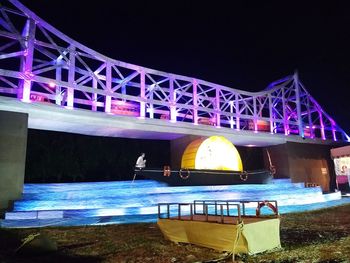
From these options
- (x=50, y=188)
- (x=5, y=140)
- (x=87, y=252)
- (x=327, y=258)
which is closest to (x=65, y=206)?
(x=50, y=188)

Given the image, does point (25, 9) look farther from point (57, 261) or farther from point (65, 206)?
point (57, 261)

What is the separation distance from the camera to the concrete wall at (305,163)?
28125 mm

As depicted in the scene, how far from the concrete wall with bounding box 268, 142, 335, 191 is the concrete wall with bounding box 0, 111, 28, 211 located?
72.6 feet

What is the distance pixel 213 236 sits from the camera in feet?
24.5

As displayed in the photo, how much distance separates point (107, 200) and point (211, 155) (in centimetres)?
809

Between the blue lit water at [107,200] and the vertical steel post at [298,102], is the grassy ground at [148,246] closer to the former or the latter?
the blue lit water at [107,200]

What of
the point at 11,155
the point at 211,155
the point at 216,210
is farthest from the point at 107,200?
the point at 211,155

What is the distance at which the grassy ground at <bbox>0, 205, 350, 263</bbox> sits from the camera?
6.83 metres

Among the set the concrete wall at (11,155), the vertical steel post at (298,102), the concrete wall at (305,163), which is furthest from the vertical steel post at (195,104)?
the vertical steel post at (298,102)

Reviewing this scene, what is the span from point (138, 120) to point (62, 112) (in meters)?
5.07

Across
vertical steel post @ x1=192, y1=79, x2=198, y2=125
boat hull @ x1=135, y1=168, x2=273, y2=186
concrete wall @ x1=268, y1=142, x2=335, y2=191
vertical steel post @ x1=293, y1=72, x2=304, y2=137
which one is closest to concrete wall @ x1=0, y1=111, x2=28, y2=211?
boat hull @ x1=135, y1=168, x2=273, y2=186

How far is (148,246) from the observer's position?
27.0 feet

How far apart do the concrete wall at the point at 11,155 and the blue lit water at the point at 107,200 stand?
0.76 meters

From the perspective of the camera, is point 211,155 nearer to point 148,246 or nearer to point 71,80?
point 71,80
